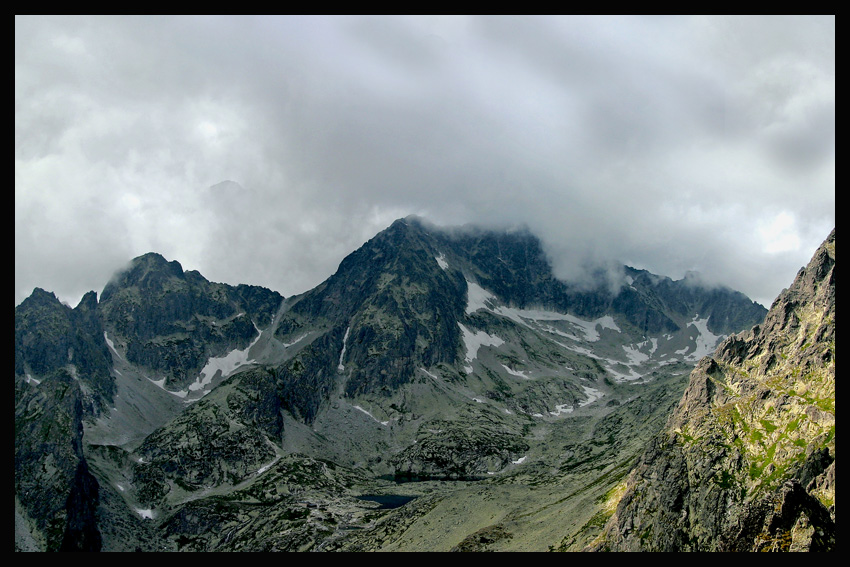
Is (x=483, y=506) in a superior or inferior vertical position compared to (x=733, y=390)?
inferior

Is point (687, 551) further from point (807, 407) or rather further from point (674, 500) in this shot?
point (807, 407)

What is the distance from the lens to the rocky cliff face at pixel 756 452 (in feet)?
257

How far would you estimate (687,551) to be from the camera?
84.7m

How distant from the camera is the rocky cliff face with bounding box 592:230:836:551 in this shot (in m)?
78.2

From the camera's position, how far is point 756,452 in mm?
92438

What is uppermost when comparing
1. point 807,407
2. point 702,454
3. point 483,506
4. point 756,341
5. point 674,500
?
point 756,341
